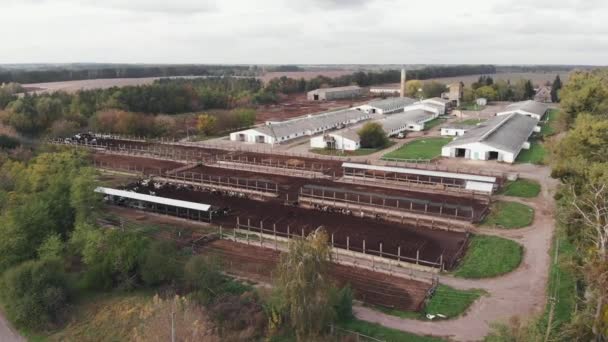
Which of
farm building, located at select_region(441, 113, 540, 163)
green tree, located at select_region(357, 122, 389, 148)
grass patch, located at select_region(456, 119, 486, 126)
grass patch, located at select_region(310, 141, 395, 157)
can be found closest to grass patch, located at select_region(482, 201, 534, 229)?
farm building, located at select_region(441, 113, 540, 163)

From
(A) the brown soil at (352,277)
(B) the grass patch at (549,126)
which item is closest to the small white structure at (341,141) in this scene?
(B) the grass patch at (549,126)

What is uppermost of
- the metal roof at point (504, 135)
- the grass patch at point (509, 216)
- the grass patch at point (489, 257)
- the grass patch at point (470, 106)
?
the grass patch at point (470, 106)

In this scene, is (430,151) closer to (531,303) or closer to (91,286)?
(531,303)

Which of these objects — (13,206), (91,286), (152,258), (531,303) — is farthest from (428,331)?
(13,206)

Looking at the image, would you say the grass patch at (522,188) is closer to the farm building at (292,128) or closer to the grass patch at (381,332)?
the grass patch at (381,332)

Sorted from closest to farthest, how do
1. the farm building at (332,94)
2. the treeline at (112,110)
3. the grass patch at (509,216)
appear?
1. the grass patch at (509,216)
2. the treeline at (112,110)
3. the farm building at (332,94)

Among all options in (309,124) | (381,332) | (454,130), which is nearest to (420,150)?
(454,130)

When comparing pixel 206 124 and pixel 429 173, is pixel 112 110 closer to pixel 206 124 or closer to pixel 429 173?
pixel 206 124
